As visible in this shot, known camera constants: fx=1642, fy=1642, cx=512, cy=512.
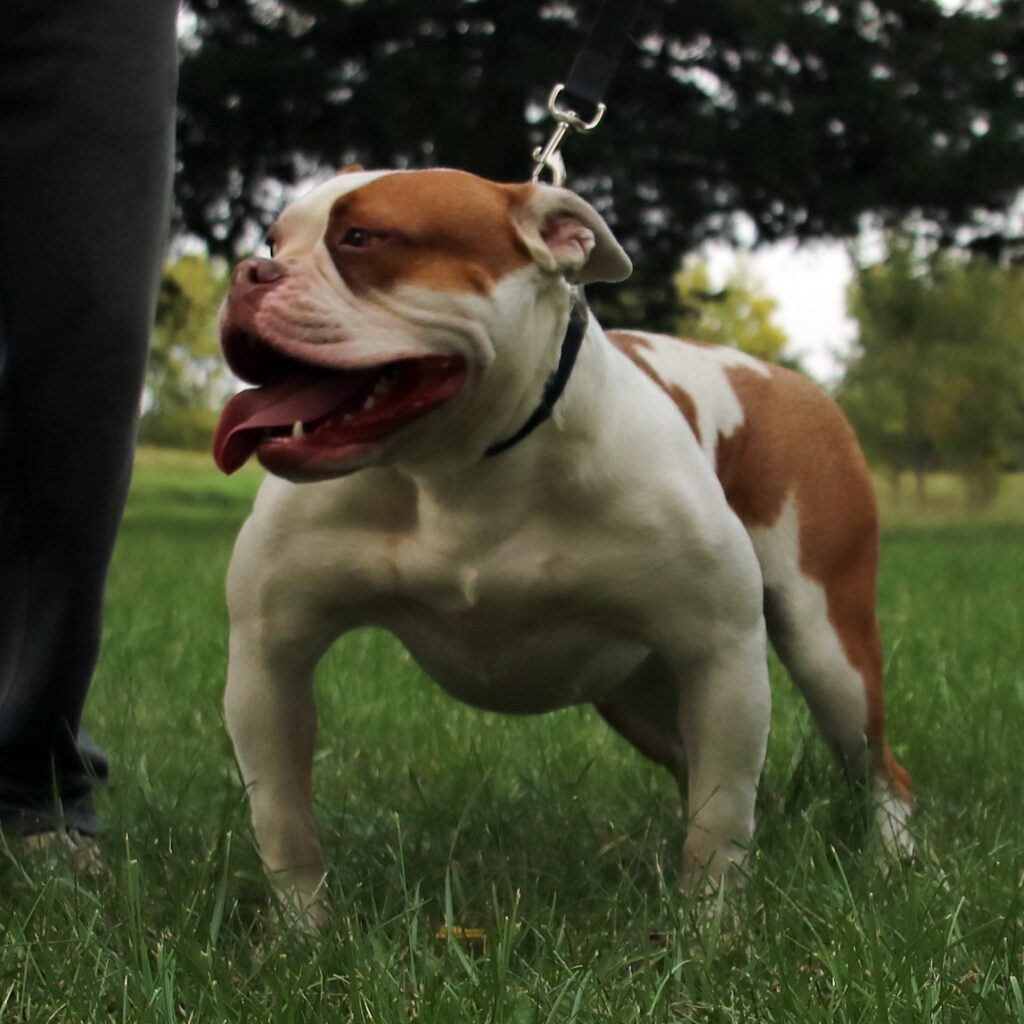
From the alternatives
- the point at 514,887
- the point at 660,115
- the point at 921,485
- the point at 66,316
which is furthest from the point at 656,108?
the point at 921,485

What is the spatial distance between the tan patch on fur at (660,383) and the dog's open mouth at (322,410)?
794mm

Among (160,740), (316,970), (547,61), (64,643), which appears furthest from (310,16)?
(316,970)

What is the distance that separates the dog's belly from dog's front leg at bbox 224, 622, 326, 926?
0.82ft

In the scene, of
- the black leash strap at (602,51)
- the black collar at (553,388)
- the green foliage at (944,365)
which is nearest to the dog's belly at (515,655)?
the black collar at (553,388)

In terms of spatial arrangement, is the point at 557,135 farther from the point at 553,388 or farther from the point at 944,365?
the point at 944,365

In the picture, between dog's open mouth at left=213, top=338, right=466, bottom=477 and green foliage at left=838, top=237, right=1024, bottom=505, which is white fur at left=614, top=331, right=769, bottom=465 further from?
green foliage at left=838, top=237, right=1024, bottom=505

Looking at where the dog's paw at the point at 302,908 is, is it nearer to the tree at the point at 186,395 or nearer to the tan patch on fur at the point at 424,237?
the tan patch on fur at the point at 424,237

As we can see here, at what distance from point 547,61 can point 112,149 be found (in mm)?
12274

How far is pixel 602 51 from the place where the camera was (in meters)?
3.34

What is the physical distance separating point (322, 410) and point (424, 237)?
0.32 metres

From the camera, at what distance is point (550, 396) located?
2818 millimetres

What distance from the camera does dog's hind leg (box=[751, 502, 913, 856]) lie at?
11.2 ft

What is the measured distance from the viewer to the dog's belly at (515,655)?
117 inches

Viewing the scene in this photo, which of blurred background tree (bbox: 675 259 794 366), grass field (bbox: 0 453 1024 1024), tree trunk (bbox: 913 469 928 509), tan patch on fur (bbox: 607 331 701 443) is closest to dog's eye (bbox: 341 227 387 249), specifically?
tan patch on fur (bbox: 607 331 701 443)
